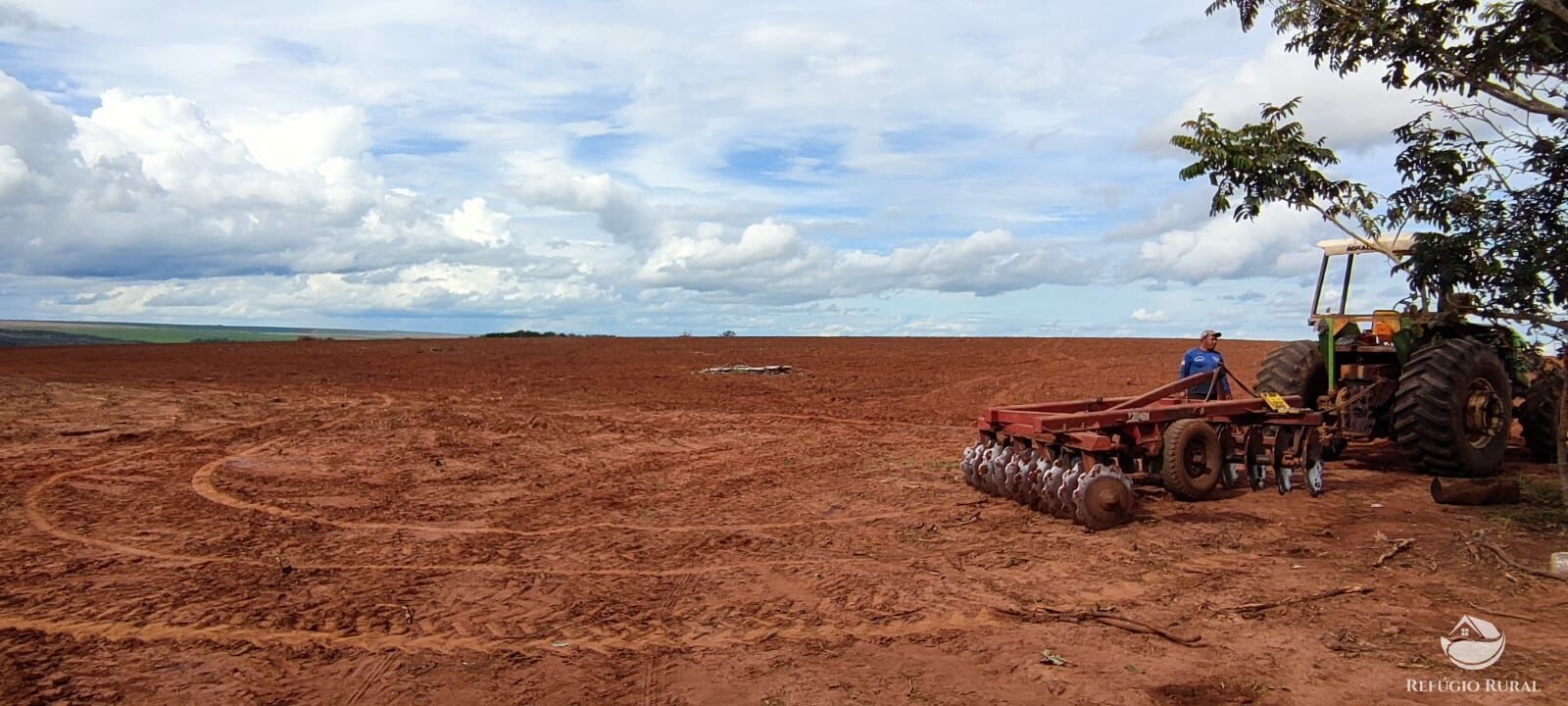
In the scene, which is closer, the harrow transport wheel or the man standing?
the harrow transport wheel

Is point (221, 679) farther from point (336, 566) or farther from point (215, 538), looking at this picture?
point (215, 538)

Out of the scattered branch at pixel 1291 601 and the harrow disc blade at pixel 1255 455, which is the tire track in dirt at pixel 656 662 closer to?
the scattered branch at pixel 1291 601

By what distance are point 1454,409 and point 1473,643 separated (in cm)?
503

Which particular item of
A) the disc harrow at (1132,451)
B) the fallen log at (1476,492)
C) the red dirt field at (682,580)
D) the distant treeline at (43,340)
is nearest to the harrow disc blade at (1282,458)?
the disc harrow at (1132,451)

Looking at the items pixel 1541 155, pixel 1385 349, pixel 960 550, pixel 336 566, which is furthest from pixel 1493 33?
pixel 336 566

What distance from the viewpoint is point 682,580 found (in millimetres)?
6836

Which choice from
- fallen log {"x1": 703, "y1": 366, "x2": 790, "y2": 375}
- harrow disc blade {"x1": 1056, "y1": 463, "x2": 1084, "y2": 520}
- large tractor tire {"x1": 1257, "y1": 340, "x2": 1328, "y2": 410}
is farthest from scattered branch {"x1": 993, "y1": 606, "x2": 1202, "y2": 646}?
fallen log {"x1": 703, "y1": 366, "x2": 790, "y2": 375}

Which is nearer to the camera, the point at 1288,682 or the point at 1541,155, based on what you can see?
the point at 1288,682

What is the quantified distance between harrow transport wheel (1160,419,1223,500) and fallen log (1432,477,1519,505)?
5.96 ft

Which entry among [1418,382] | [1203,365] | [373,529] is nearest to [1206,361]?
[1203,365]

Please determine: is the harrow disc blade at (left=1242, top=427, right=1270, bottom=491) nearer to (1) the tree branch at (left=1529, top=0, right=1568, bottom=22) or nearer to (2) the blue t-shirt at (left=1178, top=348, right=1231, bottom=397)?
(2) the blue t-shirt at (left=1178, top=348, right=1231, bottom=397)

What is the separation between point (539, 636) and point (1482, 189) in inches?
295

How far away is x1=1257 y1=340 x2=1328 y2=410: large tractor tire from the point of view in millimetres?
11031

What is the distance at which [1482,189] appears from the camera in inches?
308
